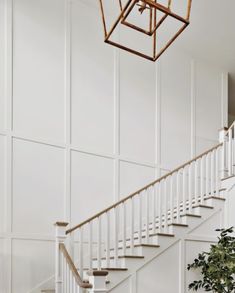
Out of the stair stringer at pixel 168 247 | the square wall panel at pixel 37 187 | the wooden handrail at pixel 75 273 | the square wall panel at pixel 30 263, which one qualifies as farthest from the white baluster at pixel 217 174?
the wooden handrail at pixel 75 273

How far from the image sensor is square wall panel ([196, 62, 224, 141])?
9.34 metres

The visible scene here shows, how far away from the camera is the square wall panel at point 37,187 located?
19.5ft

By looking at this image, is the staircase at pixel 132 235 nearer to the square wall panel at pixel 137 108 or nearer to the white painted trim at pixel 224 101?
the square wall panel at pixel 137 108

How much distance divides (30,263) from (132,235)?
1.49 m

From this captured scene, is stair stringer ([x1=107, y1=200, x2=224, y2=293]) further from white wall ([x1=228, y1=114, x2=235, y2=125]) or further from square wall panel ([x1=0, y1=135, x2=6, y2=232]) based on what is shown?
white wall ([x1=228, y1=114, x2=235, y2=125])

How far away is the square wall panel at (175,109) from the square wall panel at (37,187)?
8.47ft

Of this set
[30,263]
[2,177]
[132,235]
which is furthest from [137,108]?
[30,263]

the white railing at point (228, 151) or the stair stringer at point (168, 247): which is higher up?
the white railing at point (228, 151)

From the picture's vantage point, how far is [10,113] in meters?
6.02

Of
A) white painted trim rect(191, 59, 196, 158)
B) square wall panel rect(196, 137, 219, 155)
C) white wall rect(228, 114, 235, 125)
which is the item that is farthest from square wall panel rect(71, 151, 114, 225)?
white wall rect(228, 114, 235, 125)

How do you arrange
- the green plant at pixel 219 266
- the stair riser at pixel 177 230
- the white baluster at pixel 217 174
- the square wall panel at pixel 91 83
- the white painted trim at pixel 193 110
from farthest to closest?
the white painted trim at pixel 193 110 < the white baluster at pixel 217 174 < the square wall panel at pixel 91 83 < the stair riser at pixel 177 230 < the green plant at pixel 219 266

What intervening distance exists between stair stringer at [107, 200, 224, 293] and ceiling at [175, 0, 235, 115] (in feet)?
10.9

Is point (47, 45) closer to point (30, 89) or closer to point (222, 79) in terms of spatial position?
point (30, 89)

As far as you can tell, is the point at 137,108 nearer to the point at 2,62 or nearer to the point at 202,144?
the point at 202,144
